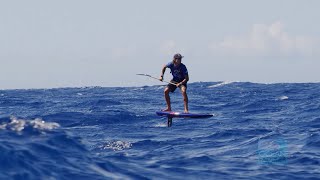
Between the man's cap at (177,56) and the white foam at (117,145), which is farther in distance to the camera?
the man's cap at (177,56)

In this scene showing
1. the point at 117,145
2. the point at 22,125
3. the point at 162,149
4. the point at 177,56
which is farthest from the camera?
the point at 177,56

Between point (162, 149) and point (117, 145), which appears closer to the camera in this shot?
point (162, 149)

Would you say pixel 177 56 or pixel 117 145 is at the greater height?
pixel 177 56

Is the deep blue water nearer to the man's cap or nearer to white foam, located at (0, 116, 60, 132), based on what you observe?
white foam, located at (0, 116, 60, 132)

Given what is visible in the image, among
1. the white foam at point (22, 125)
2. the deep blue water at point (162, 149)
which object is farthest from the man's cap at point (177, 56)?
the white foam at point (22, 125)

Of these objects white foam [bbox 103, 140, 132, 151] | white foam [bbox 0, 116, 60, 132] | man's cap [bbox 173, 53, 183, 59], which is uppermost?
man's cap [bbox 173, 53, 183, 59]

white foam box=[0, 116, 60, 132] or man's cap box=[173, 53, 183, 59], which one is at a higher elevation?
man's cap box=[173, 53, 183, 59]

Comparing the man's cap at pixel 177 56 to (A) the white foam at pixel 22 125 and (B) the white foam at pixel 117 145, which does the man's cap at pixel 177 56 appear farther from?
(A) the white foam at pixel 22 125

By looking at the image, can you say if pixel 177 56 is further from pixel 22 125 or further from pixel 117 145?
pixel 22 125

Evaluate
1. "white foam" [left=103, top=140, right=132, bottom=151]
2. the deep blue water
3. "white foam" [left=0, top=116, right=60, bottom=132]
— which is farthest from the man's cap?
"white foam" [left=0, top=116, right=60, bottom=132]

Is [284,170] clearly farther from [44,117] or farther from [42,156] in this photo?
[44,117]

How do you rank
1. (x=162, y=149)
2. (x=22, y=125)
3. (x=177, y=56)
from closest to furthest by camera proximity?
(x=22, y=125), (x=162, y=149), (x=177, y=56)

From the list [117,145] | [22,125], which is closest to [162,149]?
[117,145]

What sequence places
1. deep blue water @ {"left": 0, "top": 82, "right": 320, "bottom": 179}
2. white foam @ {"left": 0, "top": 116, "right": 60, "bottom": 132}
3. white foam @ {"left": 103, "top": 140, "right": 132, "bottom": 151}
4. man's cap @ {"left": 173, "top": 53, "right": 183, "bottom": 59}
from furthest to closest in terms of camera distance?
man's cap @ {"left": 173, "top": 53, "right": 183, "bottom": 59}, white foam @ {"left": 103, "top": 140, "right": 132, "bottom": 151}, white foam @ {"left": 0, "top": 116, "right": 60, "bottom": 132}, deep blue water @ {"left": 0, "top": 82, "right": 320, "bottom": 179}
